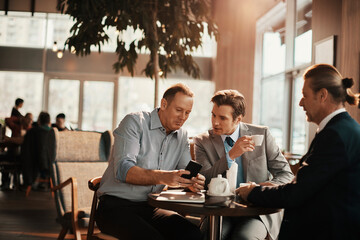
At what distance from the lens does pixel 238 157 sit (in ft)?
8.08

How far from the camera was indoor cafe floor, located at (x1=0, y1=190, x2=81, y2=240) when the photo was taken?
4111mm

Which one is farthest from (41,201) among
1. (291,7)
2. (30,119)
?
(291,7)

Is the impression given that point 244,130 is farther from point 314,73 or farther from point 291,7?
point 291,7

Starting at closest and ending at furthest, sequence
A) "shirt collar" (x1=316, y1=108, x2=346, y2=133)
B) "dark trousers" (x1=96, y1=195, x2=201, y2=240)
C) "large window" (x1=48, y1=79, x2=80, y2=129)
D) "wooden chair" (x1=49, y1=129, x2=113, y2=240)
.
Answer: "shirt collar" (x1=316, y1=108, x2=346, y2=133), "dark trousers" (x1=96, y1=195, x2=201, y2=240), "wooden chair" (x1=49, y1=129, x2=113, y2=240), "large window" (x1=48, y1=79, x2=80, y2=129)

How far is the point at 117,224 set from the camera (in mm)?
Result: 2162

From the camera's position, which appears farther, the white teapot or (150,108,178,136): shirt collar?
(150,108,178,136): shirt collar

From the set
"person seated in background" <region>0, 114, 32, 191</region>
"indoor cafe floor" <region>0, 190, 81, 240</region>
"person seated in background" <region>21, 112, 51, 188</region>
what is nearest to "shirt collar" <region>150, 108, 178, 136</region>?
"indoor cafe floor" <region>0, 190, 81, 240</region>

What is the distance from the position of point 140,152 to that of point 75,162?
48.3 inches

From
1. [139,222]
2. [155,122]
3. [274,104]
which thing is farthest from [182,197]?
[274,104]

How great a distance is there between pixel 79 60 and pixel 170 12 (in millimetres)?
6335

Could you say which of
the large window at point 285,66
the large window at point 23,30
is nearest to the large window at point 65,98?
the large window at point 23,30

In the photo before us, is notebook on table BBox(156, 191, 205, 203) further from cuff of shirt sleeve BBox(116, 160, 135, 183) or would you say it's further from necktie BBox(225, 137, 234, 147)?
necktie BBox(225, 137, 234, 147)

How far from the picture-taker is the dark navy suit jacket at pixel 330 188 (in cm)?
158

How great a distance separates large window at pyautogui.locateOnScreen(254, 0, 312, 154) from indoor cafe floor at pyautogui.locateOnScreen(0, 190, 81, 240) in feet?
12.6
